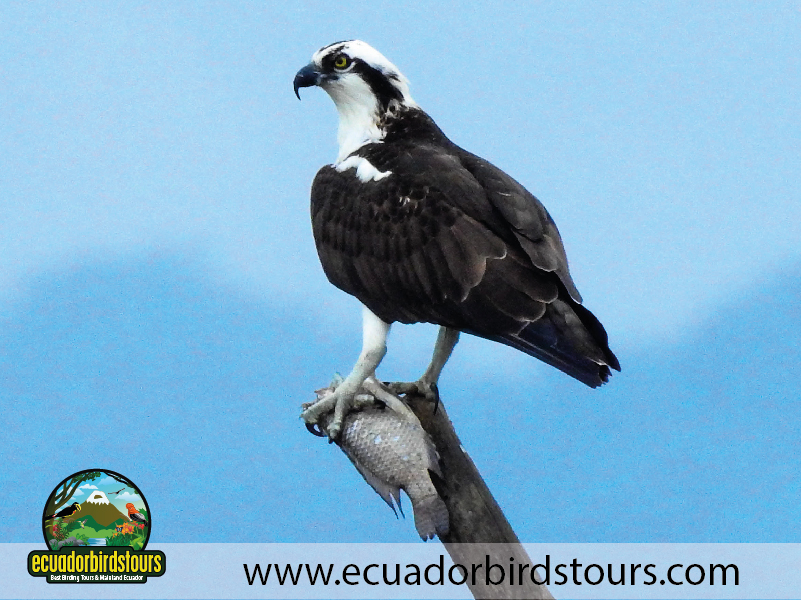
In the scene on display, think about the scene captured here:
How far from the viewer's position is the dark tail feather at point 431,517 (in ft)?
14.8

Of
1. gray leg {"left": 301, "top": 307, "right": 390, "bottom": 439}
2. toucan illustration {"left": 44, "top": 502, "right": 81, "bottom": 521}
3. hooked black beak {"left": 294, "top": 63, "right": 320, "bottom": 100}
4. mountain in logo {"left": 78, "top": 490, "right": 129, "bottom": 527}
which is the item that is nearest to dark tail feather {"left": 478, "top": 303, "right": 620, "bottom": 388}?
gray leg {"left": 301, "top": 307, "right": 390, "bottom": 439}

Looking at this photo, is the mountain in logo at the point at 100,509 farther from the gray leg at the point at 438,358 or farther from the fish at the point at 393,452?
the gray leg at the point at 438,358

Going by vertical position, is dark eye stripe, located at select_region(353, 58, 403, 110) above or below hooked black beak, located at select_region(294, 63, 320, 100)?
below

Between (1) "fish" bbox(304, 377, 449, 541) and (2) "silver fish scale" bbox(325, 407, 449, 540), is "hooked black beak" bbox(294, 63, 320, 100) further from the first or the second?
(2) "silver fish scale" bbox(325, 407, 449, 540)

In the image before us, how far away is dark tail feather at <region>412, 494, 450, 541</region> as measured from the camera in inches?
178

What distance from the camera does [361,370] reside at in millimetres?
4723

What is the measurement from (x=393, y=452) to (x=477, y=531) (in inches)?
18.0

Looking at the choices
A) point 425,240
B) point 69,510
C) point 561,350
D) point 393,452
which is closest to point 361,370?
point 393,452

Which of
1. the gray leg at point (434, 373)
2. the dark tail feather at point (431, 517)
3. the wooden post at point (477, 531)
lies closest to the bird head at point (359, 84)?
the gray leg at point (434, 373)

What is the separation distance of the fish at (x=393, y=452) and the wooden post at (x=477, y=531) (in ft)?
0.26

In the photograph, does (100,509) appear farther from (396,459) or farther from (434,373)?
(434,373)

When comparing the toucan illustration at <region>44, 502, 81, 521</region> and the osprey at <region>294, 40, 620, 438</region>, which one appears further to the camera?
the toucan illustration at <region>44, 502, 81, 521</region>

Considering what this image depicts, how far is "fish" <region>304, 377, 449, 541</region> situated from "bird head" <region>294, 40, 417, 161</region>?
1080mm

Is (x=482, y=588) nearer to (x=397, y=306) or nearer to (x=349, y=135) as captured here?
(x=397, y=306)
